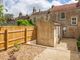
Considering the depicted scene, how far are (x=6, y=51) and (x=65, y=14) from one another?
2077 centimetres

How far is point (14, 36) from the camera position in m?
13.8

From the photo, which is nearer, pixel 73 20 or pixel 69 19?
pixel 73 20

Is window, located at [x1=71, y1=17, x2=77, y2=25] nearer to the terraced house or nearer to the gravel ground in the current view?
the terraced house

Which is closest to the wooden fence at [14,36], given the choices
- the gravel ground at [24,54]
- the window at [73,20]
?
the gravel ground at [24,54]

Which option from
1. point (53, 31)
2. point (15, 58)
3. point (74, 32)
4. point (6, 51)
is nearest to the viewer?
point (15, 58)

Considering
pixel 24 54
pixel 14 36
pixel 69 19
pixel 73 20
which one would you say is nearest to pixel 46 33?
pixel 14 36

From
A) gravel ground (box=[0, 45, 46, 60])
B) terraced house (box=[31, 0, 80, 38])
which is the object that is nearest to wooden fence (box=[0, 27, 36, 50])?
gravel ground (box=[0, 45, 46, 60])

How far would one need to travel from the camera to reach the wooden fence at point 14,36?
12.0 meters

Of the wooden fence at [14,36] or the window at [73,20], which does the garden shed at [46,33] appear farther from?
the window at [73,20]

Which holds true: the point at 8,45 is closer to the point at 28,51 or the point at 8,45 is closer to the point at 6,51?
the point at 6,51

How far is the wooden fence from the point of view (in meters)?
12.0

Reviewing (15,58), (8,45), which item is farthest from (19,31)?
(15,58)

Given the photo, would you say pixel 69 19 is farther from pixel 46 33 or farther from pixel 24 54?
pixel 24 54

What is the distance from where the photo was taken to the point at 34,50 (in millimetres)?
13180
